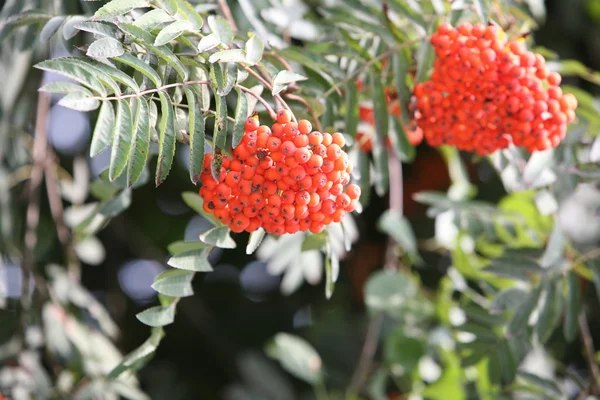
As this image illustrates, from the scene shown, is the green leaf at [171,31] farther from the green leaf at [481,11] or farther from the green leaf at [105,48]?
the green leaf at [481,11]

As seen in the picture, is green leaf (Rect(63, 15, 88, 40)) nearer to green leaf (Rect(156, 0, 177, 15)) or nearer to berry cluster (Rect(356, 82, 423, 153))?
green leaf (Rect(156, 0, 177, 15))

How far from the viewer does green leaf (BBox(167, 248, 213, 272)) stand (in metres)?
1.50

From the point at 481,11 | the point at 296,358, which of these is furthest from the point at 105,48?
the point at 296,358

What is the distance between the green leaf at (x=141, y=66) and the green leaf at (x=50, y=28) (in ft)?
1.19

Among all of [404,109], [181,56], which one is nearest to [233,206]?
[181,56]

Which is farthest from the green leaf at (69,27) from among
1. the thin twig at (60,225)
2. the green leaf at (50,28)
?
the thin twig at (60,225)

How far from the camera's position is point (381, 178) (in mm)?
2074

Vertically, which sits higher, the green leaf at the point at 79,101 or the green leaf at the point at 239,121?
the green leaf at the point at 79,101

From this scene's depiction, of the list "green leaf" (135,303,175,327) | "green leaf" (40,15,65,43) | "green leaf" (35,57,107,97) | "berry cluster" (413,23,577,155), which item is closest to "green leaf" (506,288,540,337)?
"berry cluster" (413,23,577,155)

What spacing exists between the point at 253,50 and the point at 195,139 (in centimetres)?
25

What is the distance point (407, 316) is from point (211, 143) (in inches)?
63.1

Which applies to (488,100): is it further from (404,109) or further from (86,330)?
(86,330)

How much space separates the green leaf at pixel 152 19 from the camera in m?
1.33

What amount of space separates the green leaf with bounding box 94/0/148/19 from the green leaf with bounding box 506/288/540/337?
146cm
